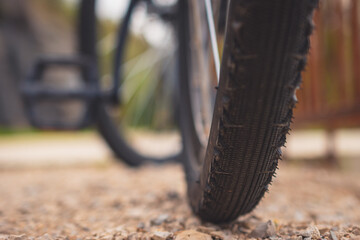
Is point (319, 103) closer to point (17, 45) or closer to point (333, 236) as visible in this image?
point (333, 236)

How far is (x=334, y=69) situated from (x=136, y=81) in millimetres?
1810

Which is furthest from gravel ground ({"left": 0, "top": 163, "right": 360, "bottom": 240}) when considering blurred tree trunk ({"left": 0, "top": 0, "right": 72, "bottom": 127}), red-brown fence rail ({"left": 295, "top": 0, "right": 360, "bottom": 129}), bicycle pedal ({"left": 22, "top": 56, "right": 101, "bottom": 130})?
blurred tree trunk ({"left": 0, "top": 0, "right": 72, "bottom": 127})

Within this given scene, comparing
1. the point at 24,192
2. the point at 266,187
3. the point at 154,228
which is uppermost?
the point at 266,187

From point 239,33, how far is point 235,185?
30 cm

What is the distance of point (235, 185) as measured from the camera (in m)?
0.66

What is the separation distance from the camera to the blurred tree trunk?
9.02 metres

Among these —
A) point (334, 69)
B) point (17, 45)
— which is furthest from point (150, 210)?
point (17, 45)

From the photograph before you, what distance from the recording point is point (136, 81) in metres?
3.30

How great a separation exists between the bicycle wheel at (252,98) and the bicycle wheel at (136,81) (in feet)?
2.80

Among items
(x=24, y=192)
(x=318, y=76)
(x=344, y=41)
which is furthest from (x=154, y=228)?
(x=318, y=76)

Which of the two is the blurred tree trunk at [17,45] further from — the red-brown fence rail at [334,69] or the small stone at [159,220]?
the small stone at [159,220]

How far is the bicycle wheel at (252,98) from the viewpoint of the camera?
0.54 meters

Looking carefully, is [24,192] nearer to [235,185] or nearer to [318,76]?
[235,185]

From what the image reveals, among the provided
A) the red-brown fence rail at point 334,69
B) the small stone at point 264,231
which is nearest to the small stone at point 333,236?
the small stone at point 264,231
